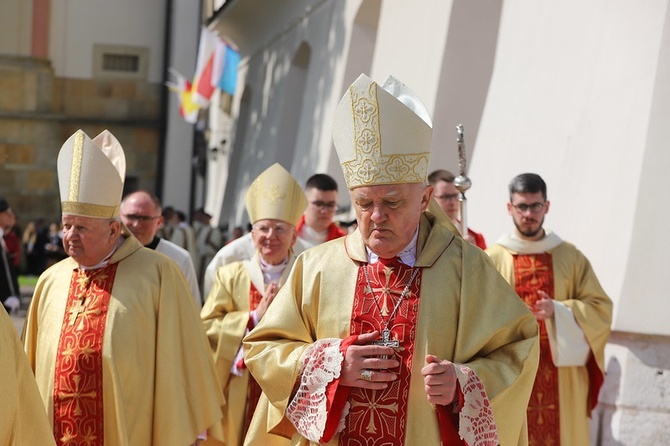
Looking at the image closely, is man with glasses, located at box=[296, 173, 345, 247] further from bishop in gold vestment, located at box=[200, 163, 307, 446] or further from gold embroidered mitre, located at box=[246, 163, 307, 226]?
bishop in gold vestment, located at box=[200, 163, 307, 446]

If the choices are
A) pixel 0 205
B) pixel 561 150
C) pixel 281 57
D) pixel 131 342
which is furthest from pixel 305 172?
pixel 131 342

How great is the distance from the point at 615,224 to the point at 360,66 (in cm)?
765

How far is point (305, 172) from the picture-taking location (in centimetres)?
1617

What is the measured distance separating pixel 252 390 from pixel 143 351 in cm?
118

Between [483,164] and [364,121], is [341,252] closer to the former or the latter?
[364,121]

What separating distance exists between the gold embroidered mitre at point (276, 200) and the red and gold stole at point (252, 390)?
1.46ft

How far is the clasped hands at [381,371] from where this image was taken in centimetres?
402

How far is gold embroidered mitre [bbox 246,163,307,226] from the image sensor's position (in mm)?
7090

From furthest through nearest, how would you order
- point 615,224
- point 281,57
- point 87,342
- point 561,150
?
1. point 281,57
2. point 561,150
3. point 615,224
4. point 87,342

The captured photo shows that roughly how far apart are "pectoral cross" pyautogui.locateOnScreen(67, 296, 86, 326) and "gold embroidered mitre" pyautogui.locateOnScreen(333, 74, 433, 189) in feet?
6.26

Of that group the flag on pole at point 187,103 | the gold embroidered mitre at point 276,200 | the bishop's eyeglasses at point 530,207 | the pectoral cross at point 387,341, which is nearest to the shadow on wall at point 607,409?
the bishop's eyeglasses at point 530,207

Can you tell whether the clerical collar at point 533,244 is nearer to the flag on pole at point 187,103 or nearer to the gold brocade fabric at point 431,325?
the gold brocade fabric at point 431,325

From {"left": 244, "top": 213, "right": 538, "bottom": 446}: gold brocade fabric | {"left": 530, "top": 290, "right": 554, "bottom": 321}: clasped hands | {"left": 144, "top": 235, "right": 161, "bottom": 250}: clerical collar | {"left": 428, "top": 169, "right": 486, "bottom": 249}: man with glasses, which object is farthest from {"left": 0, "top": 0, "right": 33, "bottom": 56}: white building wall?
{"left": 244, "top": 213, "right": 538, "bottom": 446}: gold brocade fabric

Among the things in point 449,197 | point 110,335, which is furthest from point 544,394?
point 110,335
